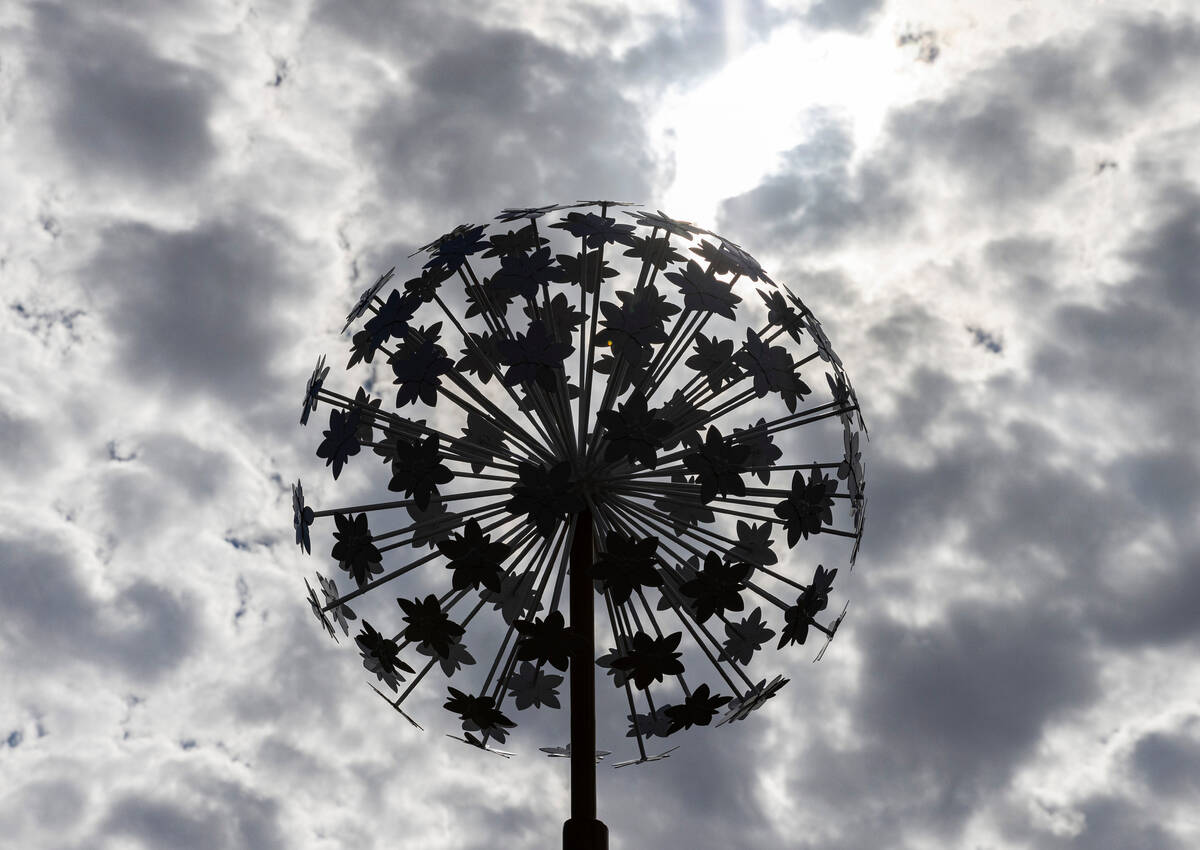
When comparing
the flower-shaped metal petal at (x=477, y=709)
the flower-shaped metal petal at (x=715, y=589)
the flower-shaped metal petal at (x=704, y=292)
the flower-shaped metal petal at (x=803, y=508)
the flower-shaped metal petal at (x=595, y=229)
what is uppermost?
the flower-shaped metal petal at (x=595, y=229)

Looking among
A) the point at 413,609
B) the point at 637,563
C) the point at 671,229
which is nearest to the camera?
the point at 637,563

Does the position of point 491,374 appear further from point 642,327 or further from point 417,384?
point 642,327

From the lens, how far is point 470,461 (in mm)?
10070

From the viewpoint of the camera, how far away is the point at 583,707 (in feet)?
31.6

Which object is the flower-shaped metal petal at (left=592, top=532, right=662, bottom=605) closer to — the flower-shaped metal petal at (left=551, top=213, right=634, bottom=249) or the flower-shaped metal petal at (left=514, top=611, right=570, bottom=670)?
the flower-shaped metal petal at (left=514, top=611, right=570, bottom=670)

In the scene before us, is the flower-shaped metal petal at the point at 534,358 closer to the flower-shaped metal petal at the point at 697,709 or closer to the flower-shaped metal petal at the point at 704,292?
the flower-shaped metal petal at the point at 704,292

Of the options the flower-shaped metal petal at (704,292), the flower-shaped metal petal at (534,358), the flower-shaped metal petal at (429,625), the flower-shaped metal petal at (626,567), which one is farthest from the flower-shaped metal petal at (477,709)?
the flower-shaped metal petal at (704,292)

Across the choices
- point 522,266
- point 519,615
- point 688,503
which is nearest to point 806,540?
point 688,503

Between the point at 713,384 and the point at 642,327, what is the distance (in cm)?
131

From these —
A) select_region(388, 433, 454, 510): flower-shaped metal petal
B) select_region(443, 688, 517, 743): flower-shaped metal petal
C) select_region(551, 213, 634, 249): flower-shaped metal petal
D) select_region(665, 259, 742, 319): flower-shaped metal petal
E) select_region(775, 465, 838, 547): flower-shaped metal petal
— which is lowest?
select_region(443, 688, 517, 743): flower-shaped metal petal

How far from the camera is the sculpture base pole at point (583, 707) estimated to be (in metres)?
9.02

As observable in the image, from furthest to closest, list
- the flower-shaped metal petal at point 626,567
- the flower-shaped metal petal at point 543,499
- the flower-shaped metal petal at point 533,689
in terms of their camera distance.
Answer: the flower-shaped metal petal at point 533,689 → the flower-shaped metal petal at point 626,567 → the flower-shaped metal petal at point 543,499

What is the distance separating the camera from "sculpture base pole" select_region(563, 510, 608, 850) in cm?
902

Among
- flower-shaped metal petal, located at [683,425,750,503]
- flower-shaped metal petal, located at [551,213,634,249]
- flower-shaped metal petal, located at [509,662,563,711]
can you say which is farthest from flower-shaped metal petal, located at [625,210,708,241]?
flower-shaped metal petal, located at [509,662,563,711]
